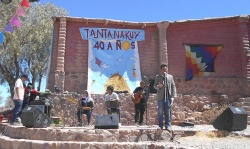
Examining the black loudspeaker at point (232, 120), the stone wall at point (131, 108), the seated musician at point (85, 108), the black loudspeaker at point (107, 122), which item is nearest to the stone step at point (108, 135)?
the black loudspeaker at point (107, 122)

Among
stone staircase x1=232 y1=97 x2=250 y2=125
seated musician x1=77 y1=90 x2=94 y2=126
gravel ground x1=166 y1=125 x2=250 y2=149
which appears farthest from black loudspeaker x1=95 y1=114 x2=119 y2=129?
stone staircase x1=232 y1=97 x2=250 y2=125

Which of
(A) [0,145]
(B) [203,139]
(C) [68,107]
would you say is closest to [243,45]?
(C) [68,107]

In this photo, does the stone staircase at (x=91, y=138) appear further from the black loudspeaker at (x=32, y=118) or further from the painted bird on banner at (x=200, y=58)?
the painted bird on banner at (x=200, y=58)

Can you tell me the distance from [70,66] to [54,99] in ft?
7.42

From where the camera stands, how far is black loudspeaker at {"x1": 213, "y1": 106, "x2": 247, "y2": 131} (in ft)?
26.7

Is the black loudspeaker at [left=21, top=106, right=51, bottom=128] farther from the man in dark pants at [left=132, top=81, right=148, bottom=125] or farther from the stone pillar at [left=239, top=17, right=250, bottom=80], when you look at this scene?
the stone pillar at [left=239, top=17, right=250, bottom=80]

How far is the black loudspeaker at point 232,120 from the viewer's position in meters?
8.13

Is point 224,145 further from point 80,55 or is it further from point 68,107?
point 80,55

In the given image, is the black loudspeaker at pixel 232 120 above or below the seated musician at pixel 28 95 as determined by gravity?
below

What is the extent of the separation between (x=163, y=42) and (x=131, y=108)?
411 cm

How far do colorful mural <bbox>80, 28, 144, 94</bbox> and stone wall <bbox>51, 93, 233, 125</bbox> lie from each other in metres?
1.41

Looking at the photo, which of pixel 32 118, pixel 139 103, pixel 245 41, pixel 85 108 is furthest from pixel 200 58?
pixel 32 118

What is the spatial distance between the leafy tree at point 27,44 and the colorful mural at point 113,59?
596 cm

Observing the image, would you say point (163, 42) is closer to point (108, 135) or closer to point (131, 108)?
point (131, 108)
